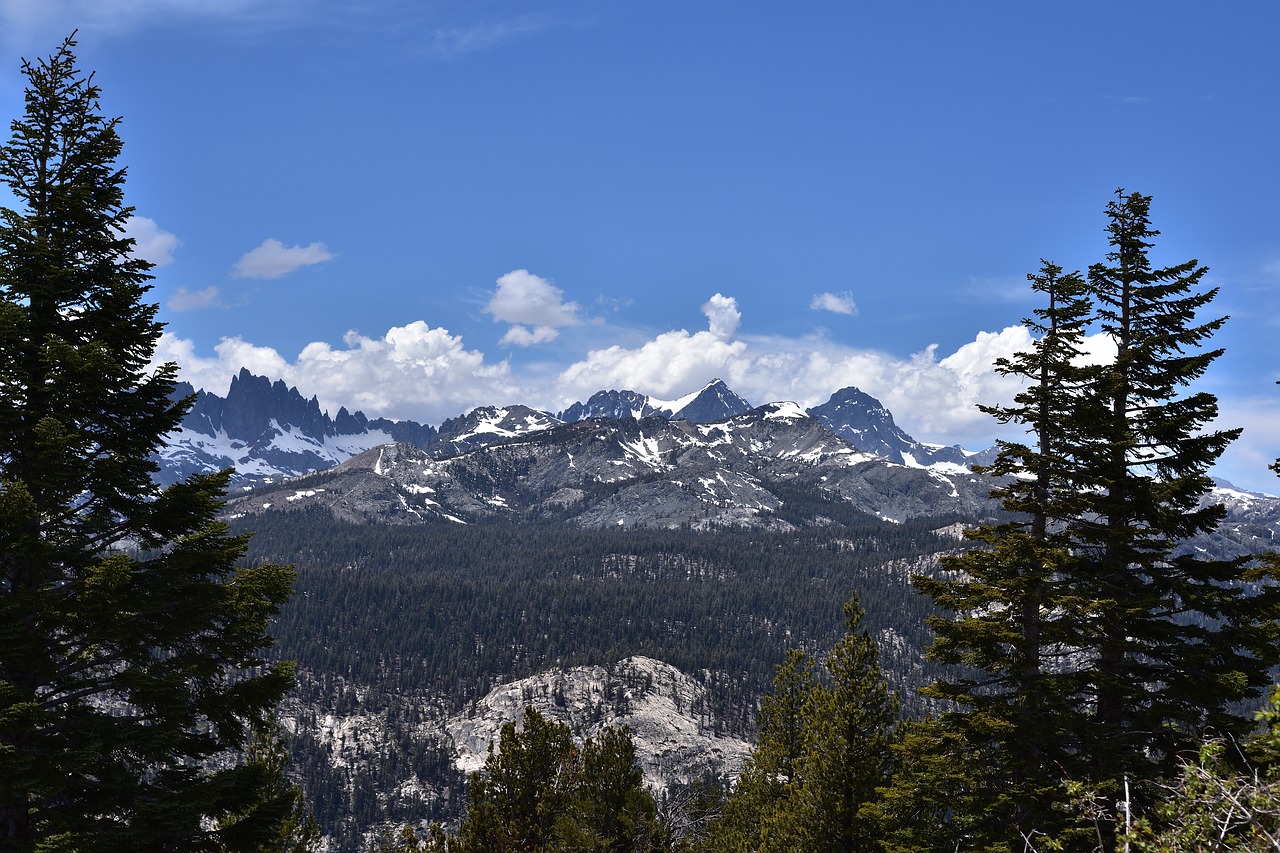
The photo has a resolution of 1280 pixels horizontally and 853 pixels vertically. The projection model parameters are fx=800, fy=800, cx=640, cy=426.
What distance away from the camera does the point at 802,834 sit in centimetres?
2873

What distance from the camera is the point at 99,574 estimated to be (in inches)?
537

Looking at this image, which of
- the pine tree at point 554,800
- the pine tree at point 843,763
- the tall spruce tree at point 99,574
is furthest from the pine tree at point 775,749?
the tall spruce tree at point 99,574

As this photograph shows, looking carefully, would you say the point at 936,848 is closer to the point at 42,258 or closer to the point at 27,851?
the point at 27,851

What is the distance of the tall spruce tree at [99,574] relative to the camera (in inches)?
542

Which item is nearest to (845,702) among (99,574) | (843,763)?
(843,763)

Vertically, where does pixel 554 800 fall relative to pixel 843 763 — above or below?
below

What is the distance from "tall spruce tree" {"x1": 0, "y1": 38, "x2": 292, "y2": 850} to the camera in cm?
1376

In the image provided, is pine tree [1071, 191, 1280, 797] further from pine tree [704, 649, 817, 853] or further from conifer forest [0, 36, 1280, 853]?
pine tree [704, 649, 817, 853]

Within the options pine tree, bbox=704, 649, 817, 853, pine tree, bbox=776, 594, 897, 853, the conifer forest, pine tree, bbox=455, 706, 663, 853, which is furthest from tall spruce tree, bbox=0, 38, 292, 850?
pine tree, bbox=704, 649, 817, 853

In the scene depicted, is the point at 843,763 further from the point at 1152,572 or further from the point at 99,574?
the point at 99,574

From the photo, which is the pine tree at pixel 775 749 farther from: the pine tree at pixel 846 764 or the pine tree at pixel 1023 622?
the pine tree at pixel 1023 622

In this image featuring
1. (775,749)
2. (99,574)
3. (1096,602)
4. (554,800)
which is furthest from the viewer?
(775,749)

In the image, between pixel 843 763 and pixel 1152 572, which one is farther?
pixel 843 763

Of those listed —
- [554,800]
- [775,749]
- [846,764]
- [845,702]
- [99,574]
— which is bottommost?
[554,800]
